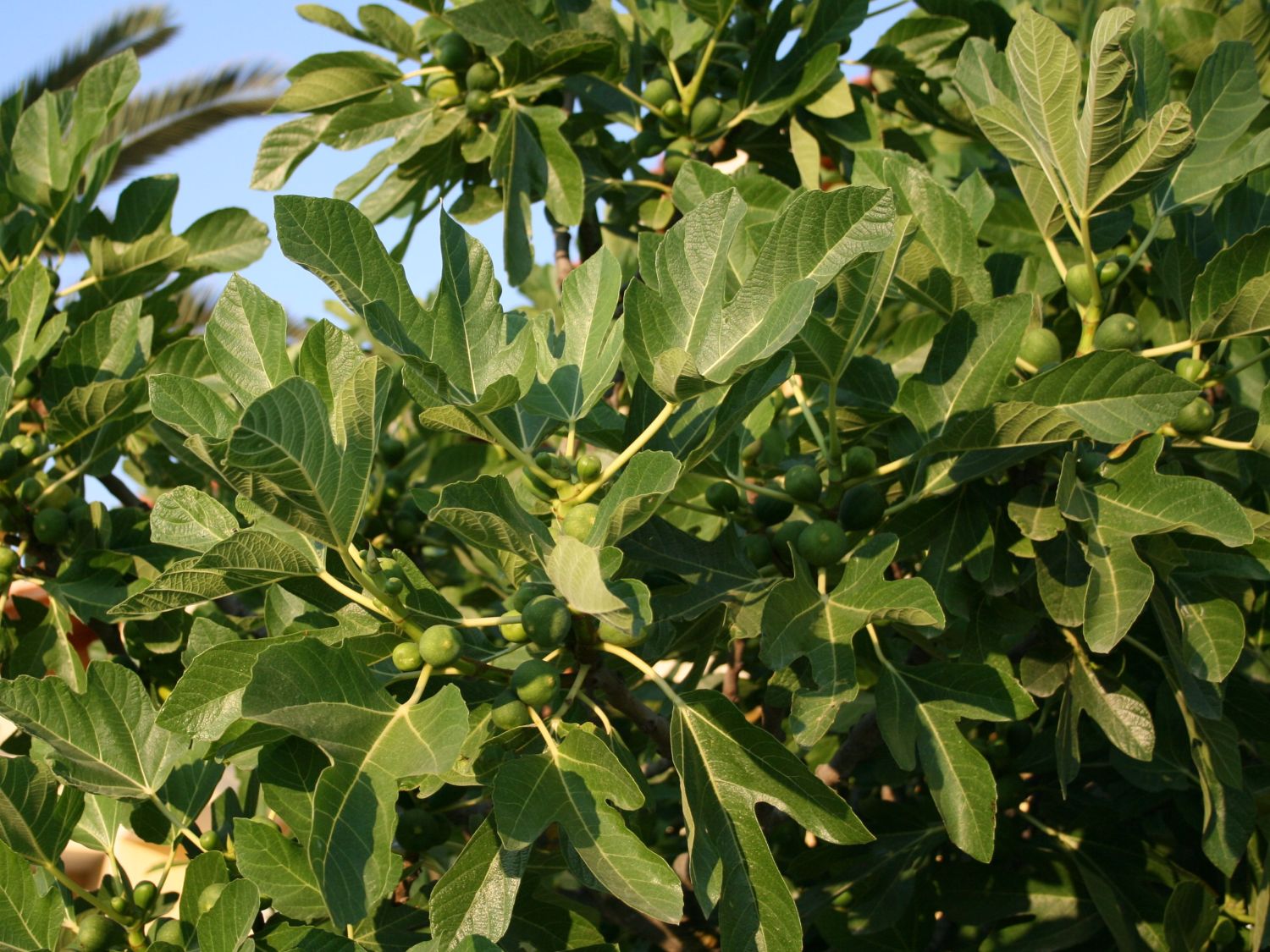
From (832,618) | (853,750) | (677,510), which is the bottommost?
→ (853,750)

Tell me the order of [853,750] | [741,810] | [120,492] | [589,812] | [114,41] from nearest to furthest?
1. [589,812]
2. [741,810]
3. [853,750]
4. [120,492]
5. [114,41]

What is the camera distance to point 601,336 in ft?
4.77

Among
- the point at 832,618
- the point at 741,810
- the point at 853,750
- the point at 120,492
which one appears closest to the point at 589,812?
the point at 741,810

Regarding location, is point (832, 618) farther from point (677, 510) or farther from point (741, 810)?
point (677, 510)

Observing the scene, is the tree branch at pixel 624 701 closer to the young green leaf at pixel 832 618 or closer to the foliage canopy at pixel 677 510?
the foliage canopy at pixel 677 510

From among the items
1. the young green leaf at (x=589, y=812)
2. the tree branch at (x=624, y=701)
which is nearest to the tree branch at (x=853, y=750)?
the tree branch at (x=624, y=701)

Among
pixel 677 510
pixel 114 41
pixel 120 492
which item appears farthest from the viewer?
pixel 114 41

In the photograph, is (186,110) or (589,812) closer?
(589,812)

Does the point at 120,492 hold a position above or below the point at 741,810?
above

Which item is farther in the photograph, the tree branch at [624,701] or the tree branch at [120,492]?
the tree branch at [120,492]

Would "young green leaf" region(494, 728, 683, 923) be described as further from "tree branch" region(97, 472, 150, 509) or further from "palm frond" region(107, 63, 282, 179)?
"palm frond" region(107, 63, 282, 179)

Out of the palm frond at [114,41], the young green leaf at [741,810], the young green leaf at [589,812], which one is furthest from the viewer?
the palm frond at [114,41]

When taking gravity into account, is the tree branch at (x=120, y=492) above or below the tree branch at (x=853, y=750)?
above

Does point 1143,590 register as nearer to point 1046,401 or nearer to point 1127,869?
point 1046,401
